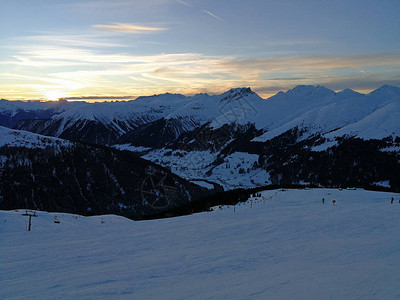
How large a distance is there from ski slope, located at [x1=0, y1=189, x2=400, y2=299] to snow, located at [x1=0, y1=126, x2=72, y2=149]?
392ft

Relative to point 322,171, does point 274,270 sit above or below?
above

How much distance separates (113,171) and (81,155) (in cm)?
1506

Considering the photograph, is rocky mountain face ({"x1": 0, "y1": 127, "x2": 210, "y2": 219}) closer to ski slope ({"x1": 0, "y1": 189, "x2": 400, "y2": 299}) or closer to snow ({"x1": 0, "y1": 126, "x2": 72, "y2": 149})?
snow ({"x1": 0, "y1": 126, "x2": 72, "y2": 149})

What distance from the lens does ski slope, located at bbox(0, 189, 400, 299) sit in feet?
33.9

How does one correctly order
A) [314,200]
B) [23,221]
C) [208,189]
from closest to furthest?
[23,221]
[314,200]
[208,189]

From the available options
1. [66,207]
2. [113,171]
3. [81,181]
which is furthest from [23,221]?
[113,171]

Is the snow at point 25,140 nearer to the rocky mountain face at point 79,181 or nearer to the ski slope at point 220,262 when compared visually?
the rocky mountain face at point 79,181

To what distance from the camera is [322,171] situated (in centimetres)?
17838

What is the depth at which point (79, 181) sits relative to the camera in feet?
416

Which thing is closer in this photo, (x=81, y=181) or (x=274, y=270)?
(x=274, y=270)

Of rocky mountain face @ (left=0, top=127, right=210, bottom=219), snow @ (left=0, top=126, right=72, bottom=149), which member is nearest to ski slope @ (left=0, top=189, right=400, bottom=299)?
rocky mountain face @ (left=0, top=127, right=210, bottom=219)

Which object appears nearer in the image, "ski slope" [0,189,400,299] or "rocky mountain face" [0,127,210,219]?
"ski slope" [0,189,400,299]

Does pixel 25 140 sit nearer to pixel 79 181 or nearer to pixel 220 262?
pixel 79 181

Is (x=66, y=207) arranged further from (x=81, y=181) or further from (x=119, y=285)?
(x=119, y=285)
